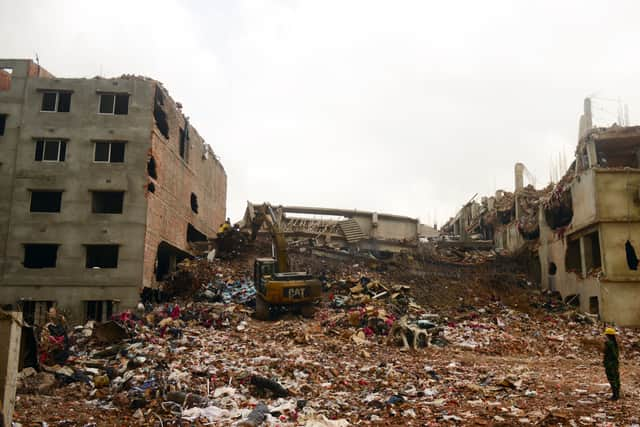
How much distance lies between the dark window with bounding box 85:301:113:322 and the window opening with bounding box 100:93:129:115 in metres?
8.03

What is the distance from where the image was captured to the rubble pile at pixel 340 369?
7.61 metres

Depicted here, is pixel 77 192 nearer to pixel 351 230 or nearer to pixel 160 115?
pixel 160 115

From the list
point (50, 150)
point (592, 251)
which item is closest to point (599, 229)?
point (592, 251)

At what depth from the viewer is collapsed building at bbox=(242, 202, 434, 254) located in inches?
1053

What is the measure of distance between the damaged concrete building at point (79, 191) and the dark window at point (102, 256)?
A: 0.14ft

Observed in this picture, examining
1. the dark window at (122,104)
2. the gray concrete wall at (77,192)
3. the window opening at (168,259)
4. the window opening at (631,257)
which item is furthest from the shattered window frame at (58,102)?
the window opening at (631,257)

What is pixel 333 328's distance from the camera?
15.0 m

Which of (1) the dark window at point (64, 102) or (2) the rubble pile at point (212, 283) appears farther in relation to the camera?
(1) the dark window at point (64, 102)

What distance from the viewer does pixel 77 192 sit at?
21.2m

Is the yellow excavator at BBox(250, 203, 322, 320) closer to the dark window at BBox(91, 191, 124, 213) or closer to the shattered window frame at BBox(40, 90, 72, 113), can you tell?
the dark window at BBox(91, 191, 124, 213)

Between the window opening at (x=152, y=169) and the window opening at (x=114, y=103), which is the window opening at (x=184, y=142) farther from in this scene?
the window opening at (x=114, y=103)

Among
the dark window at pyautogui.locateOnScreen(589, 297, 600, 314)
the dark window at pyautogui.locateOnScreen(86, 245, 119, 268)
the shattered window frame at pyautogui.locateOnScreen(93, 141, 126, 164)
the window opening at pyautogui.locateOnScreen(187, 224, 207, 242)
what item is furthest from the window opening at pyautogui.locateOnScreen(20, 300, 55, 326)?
the dark window at pyautogui.locateOnScreen(589, 297, 600, 314)

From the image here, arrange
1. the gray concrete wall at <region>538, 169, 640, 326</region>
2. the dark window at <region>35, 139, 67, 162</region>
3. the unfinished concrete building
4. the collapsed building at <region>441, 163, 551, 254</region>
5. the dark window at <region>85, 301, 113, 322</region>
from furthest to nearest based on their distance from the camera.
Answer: the collapsed building at <region>441, 163, 551, 254</region>
the dark window at <region>35, 139, 67, 162</region>
the dark window at <region>85, 301, 113, 322</region>
the unfinished concrete building
the gray concrete wall at <region>538, 169, 640, 326</region>

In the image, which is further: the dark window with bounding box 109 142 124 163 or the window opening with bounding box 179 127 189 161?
the window opening with bounding box 179 127 189 161
